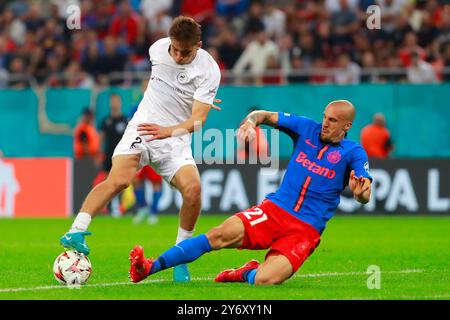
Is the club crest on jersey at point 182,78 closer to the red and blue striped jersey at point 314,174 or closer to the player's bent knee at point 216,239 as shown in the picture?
the red and blue striped jersey at point 314,174

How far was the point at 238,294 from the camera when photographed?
28.3 feet

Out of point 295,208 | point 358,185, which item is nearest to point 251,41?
point 295,208

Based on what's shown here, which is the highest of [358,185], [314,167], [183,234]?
[314,167]

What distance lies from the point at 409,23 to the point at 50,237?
9470 millimetres

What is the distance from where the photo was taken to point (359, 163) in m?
9.38

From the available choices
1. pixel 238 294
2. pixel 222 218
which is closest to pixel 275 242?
pixel 238 294

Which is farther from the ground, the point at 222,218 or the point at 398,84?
the point at 398,84

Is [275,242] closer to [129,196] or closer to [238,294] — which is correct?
[238,294]

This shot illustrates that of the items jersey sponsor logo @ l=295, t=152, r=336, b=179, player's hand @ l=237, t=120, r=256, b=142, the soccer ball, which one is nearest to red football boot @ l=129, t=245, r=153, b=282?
the soccer ball

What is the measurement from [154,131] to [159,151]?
31cm

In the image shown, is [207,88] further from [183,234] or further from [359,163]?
[359,163]

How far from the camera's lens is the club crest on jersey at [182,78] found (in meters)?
10.3
